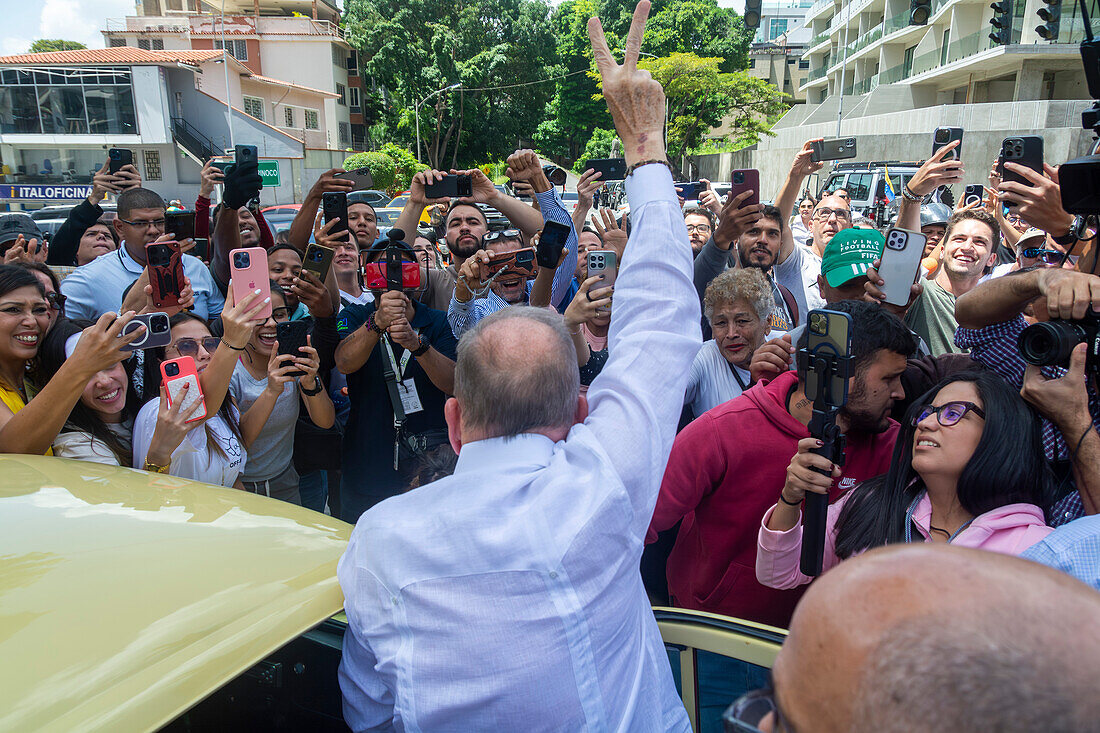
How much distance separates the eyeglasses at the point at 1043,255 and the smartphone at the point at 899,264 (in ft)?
5.09

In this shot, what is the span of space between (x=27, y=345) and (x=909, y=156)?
28642 millimetres

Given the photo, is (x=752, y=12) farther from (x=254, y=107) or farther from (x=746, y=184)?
(x=254, y=107)

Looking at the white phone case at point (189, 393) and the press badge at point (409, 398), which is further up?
the white phone case at point (189, 393)

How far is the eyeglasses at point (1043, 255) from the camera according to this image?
14.6ft

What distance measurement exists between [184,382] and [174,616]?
154 centimetres

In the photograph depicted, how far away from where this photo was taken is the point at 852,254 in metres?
3.56

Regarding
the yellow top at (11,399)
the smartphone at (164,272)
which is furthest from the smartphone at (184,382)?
the smartphone at (164,272)

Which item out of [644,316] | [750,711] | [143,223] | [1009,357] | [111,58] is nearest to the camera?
[750,711]

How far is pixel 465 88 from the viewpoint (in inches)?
1550

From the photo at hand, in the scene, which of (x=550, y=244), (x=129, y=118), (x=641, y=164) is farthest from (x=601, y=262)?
(x=129, y=118)

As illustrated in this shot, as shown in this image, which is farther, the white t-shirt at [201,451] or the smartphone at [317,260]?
the smartphone at [317,260]

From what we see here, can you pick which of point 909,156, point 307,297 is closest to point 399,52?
point 909,156

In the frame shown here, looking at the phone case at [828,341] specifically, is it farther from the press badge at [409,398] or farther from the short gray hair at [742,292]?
the press badge at [409,398]

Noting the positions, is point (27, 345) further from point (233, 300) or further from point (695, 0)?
point (695, 0)
